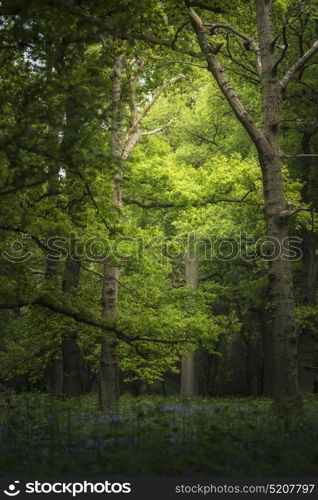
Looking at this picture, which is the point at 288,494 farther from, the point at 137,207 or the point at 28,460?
the point at 137,207

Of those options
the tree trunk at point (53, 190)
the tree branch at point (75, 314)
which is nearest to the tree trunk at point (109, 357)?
the tree trunk at point (53, 190)

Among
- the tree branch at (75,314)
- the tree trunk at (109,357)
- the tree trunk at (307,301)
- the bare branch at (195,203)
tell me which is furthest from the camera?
the tree trunk at (307,301)

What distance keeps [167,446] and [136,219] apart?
15.0 metres

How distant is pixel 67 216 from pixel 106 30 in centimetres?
419

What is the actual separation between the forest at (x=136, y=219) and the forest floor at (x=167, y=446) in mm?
28

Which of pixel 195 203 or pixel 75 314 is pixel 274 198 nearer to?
pixel 75 314

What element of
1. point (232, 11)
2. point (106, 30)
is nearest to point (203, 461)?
point (106, 30)

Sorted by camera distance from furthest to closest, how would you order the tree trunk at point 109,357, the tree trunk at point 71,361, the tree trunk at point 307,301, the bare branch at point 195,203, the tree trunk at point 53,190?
the tree trunk at point 307,301 < the bare branch at point 195,203 < the tree trunk at point 71,361 < the tree trunk at point 109,357 < the tree trunk at point 53,190

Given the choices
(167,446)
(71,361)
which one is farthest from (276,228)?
(71,361)

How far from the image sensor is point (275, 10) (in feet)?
45.1

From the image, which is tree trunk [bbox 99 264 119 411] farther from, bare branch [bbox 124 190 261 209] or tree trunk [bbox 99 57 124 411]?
bare branch [bbox 124 190 261 209]

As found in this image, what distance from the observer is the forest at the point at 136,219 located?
6062 millimetres

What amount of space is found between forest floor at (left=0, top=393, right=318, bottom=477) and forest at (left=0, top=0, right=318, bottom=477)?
0.09 ft

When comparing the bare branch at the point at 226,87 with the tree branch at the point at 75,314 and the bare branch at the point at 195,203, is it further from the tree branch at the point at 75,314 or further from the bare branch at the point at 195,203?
the bare branch at the point at 195,203
